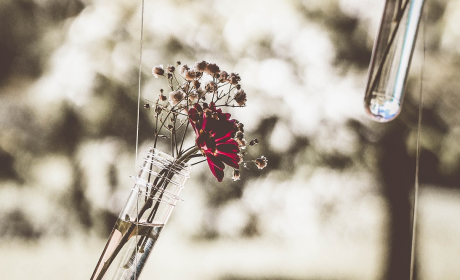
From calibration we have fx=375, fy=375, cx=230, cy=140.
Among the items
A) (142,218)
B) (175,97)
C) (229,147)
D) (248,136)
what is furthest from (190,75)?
(248,136)

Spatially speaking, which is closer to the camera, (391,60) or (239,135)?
(391,60)

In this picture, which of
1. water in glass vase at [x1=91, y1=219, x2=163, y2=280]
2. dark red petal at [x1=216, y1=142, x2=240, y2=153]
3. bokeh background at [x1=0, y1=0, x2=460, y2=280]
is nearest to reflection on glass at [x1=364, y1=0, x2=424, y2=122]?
dark red petal at [x1=216, y1=142, x2=240, y2=153]

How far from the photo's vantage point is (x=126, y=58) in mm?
982

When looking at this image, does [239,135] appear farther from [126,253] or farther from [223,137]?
[126,253]

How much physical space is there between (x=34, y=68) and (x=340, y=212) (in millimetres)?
908

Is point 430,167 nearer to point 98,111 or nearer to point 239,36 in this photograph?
point 239,36

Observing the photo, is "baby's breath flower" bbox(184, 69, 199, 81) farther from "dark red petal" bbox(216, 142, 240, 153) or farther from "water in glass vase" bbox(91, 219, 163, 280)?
"water in glass vase" bbox(91, 219, 163, 280)

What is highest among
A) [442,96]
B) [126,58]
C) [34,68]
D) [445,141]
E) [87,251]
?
[442,96]

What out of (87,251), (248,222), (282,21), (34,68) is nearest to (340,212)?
(248,222)

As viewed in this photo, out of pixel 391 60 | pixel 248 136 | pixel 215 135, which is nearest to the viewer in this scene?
pixel 391 60

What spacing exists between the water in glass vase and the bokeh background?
0.28 m

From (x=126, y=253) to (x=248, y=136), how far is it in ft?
1.63

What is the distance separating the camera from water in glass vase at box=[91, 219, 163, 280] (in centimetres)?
68

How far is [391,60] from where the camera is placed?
0.46 meters
